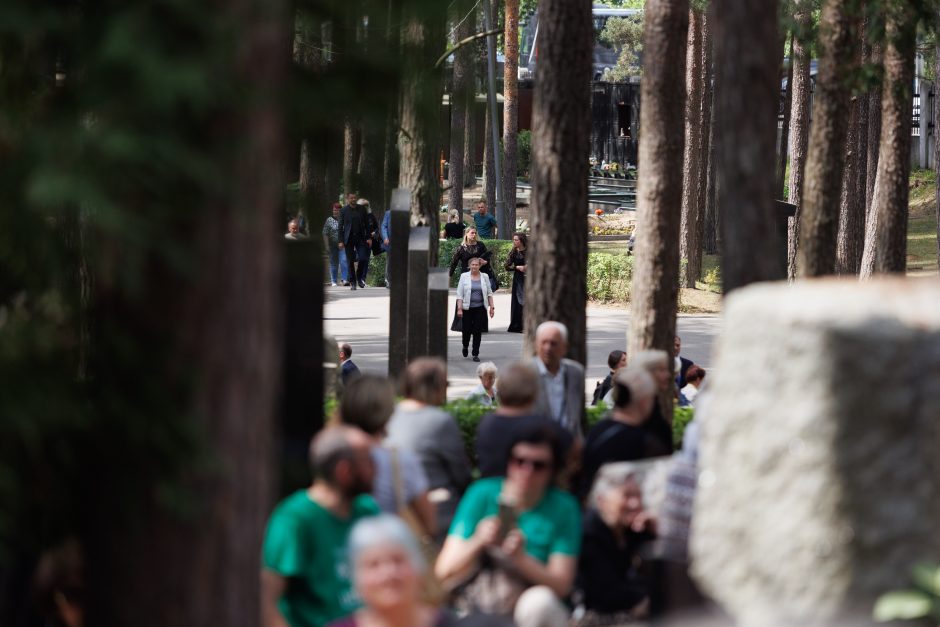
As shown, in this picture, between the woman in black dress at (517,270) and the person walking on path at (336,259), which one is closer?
the woman in black dress at (517,270)

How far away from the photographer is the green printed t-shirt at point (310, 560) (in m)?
4.98

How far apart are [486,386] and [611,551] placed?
586cm

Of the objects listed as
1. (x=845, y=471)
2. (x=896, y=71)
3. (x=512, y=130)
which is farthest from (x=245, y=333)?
(x=512, y=130)

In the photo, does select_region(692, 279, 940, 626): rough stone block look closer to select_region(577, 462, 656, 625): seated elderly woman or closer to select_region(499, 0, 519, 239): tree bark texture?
select_region(577, 462, 656, 625): seated elderly woman

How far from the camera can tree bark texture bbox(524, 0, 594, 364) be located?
10.7 metres

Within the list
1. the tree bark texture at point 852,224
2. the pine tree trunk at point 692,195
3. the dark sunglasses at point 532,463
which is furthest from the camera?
the pine tree trunk at point 692,195

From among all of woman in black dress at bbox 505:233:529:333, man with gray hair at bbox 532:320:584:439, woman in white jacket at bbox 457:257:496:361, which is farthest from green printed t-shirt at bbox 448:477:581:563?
woman in black dress at bbox 505:233:529:333

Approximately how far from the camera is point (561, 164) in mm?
10688

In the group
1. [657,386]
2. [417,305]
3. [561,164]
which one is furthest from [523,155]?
[657,386]

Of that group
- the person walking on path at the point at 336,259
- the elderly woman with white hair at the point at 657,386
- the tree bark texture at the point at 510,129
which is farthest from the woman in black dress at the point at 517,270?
the tree bark texture at the point at 510,129

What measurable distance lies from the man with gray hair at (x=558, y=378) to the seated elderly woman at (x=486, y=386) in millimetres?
2912

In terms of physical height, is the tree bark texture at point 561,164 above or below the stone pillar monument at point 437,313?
above

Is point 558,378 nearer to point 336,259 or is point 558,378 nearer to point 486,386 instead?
point 486,386

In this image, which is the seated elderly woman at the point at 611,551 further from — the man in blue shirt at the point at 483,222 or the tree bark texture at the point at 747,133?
the man in blue shirt at the point at 483,222
